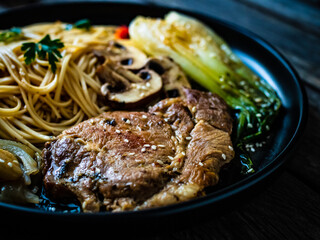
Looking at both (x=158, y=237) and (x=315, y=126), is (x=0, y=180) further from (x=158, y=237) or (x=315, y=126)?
(x=315, y=126)

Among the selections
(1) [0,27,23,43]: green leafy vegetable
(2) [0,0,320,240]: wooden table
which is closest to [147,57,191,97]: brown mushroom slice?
(2) [0,0,320,240]: wooden table

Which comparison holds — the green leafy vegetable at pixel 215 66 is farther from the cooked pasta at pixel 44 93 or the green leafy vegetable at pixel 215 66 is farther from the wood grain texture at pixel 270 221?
the cooked pasta at pixel 44 93

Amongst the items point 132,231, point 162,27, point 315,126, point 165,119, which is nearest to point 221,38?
point 162,27

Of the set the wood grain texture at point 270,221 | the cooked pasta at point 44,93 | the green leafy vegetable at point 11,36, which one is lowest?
the wood grain texture at point 270,221

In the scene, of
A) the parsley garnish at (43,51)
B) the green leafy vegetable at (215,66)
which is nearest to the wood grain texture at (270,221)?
the green leafy vegetable at (215,66)

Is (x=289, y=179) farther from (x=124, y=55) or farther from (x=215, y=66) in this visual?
(x=124, y=55)

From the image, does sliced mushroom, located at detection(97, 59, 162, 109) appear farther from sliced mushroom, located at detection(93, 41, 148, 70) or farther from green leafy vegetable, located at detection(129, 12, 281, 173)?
green leafy vegetable, located at detection(129, 12, 281, 173)
